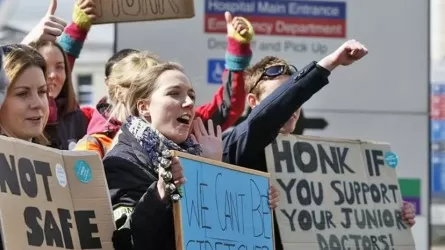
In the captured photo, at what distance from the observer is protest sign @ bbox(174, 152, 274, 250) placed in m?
4.41

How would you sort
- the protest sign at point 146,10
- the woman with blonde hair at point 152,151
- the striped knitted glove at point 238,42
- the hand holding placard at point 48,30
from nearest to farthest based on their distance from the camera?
the woman with blonde hair at point 152,151 < the hand holding placard at point 48,30 < the protest sign at point 146,10 < the striped knitted glove at point 238,42

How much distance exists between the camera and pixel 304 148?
5602mm

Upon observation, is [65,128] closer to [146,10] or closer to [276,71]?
[146,10]

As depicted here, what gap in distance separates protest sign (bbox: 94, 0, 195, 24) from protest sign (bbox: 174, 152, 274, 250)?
3.59ft

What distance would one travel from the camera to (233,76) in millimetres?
6562

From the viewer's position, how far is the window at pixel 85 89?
18.1m

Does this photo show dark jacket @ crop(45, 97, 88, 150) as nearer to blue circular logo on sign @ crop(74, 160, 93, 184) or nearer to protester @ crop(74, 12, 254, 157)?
protester @ crop(74, 12, 254, 157)

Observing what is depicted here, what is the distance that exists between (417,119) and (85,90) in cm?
1035

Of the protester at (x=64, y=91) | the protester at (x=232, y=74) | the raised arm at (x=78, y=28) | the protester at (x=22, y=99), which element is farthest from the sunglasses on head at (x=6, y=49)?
the raised arm at (x=78, y=28)

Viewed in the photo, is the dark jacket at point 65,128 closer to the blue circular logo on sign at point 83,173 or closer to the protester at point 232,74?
the protester at point 232,74

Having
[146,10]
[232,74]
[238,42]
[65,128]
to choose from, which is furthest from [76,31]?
[232,74]

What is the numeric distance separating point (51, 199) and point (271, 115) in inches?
44.3

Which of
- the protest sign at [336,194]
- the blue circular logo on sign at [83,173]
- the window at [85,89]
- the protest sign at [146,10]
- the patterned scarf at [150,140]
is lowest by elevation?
the window at [85,89]

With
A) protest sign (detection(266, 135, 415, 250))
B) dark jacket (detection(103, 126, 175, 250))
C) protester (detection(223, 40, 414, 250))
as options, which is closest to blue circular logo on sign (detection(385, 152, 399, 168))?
protest sign (detection(266, 135, 415, 250))
